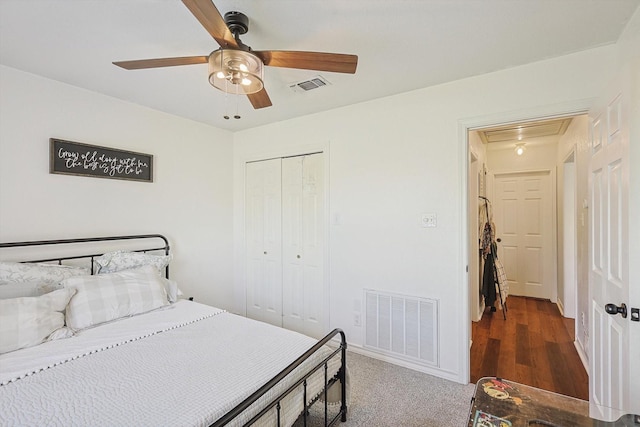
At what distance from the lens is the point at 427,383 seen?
237 centimetres

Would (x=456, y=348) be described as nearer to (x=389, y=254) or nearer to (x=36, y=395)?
(x=389, y=254)

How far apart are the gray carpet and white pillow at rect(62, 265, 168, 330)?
1.39 meters

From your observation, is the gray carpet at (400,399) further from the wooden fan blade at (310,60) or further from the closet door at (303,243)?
the wooden fan blade at (310,60)

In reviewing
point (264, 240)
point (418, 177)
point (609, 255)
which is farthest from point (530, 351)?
point (264, 240)

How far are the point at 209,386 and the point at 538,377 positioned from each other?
2.67 m

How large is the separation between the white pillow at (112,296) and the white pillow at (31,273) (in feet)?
0.43

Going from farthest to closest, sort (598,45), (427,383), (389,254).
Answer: (389,254) → (427,383) → (598,45)

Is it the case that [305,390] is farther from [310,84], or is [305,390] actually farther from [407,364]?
[310,84]

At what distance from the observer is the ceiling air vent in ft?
7.66

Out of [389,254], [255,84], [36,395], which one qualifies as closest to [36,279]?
[36,395]

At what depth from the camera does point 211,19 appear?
1235 millimetres

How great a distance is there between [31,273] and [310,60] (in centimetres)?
228

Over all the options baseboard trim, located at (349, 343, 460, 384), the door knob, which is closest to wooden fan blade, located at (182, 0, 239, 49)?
the door knob

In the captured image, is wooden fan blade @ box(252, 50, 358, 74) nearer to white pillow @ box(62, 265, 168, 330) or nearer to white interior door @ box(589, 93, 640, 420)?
white interior door @ box(589, 93, 640, 420)
